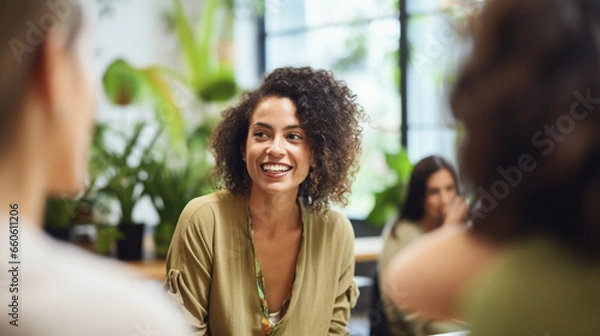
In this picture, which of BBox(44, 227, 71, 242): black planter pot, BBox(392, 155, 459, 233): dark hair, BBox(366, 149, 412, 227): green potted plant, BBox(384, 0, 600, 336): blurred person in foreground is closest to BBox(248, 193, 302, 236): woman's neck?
BBox(44, 227, 71, 242): black planter pot

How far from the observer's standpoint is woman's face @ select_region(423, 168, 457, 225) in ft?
7.72

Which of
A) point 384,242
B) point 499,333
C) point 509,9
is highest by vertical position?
point 509,9

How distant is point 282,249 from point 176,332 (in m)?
0.93

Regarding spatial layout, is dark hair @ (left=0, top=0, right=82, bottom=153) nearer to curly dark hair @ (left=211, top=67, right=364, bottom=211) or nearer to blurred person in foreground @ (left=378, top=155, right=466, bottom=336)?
curly dark hair @ (left=211, top=67, right=364, bottom=211)

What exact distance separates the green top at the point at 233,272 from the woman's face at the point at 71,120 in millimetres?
820

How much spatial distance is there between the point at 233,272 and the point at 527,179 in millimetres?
755

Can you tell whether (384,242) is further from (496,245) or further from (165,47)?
(165,47)

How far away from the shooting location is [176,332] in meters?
0.55

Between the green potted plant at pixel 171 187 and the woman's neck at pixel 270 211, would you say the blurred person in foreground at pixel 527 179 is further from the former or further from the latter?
the green potted plant at pixel 171 187

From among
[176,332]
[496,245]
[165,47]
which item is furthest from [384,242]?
[165,47]

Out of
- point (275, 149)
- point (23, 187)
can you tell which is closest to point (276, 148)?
point (275, 149)

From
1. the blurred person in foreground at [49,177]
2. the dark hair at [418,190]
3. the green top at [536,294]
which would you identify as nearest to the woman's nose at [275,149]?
the green top at [536,294]

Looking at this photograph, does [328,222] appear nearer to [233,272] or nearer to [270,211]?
[270,211]

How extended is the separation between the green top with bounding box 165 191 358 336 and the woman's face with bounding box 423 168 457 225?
3.00ft
